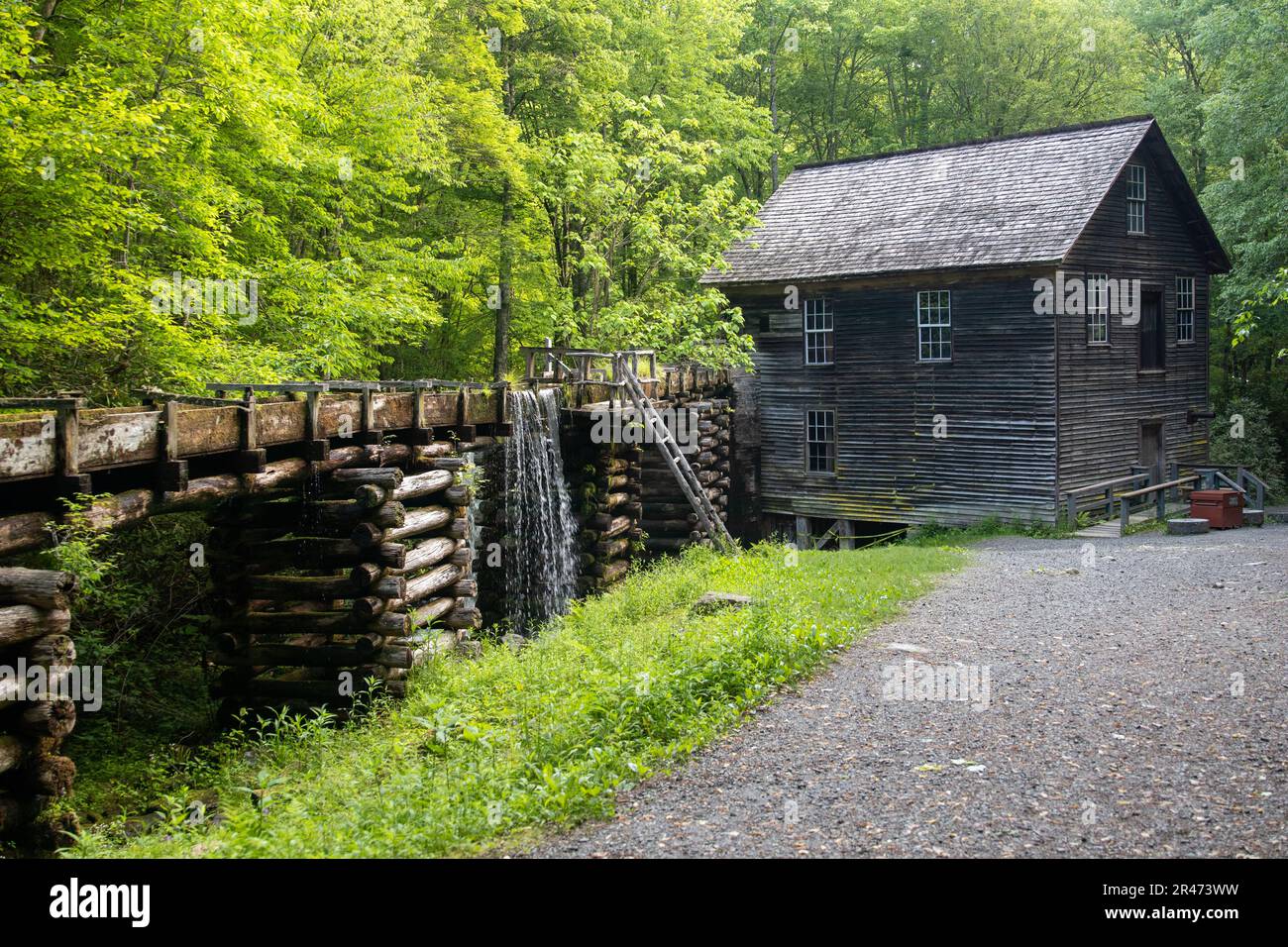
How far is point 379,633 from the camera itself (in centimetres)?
1127

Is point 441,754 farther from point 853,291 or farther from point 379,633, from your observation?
point 853,291

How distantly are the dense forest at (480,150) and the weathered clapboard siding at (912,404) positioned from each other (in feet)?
7.98

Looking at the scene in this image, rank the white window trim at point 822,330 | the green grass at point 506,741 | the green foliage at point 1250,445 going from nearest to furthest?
the green grass at point 506,741, the white window trim at point 822,330, the green foliage at point 1250,445

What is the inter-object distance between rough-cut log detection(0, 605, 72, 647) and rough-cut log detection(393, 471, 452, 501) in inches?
187

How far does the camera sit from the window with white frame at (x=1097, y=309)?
24.2 meters

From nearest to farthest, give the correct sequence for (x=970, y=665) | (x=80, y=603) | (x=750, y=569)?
(x=970, y=665)
(x=80, y=603)
(x=750, y=569)

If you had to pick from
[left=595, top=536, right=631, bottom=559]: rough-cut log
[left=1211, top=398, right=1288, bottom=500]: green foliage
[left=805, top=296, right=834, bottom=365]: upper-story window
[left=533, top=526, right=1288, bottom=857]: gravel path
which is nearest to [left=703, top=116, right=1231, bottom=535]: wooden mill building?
[left=805, top=296, right=834, bottom=365]: upper-story window

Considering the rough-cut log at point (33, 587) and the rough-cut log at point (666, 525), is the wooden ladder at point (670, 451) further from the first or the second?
the rough-cut log at point (33, 587)

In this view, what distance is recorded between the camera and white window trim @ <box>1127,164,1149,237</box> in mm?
25172

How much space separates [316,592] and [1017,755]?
23.1 feet

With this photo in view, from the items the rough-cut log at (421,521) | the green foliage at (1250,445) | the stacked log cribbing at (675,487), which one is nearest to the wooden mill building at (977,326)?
the green foliage at (1250,445)
